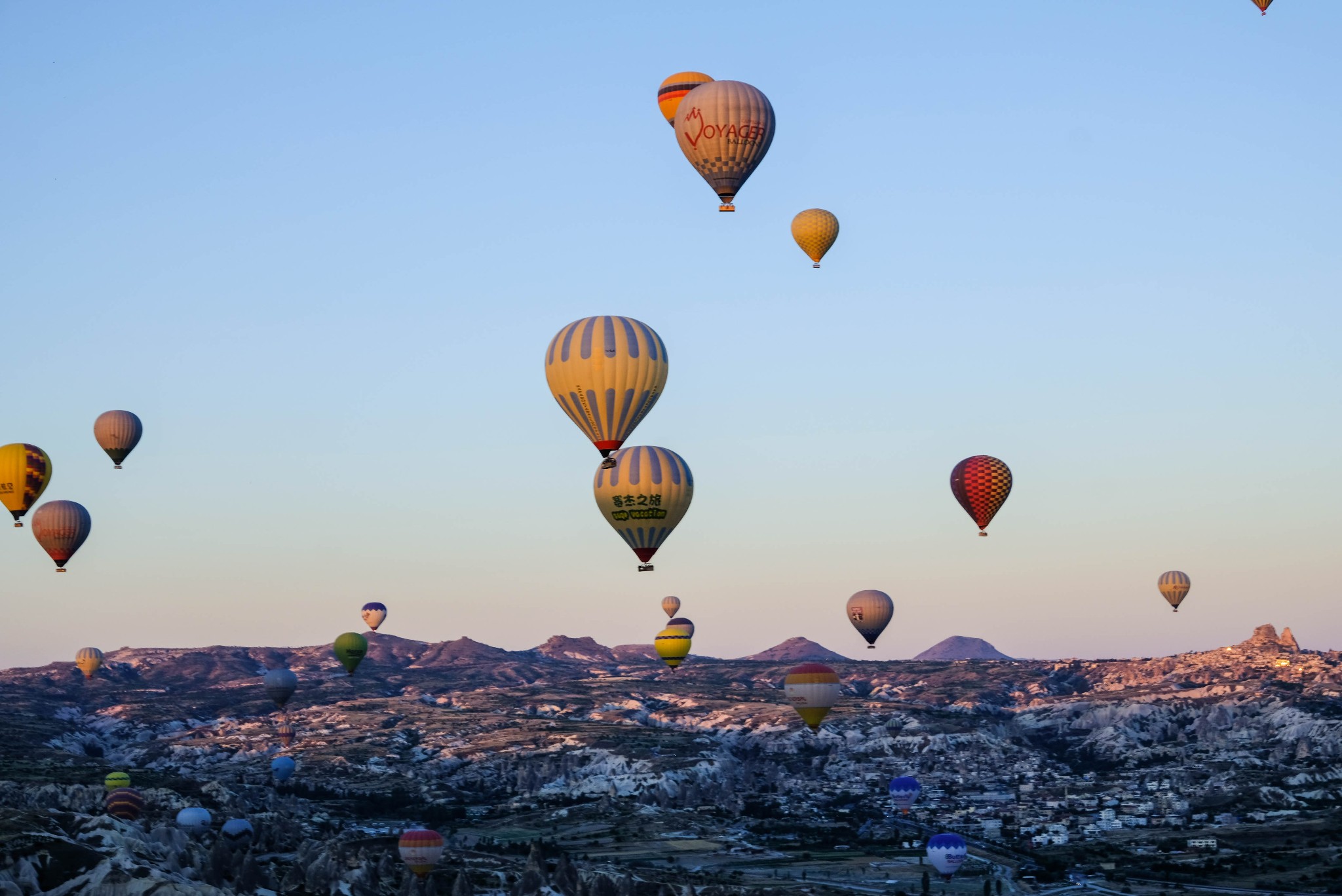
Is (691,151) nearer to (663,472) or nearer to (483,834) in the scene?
(663,472)

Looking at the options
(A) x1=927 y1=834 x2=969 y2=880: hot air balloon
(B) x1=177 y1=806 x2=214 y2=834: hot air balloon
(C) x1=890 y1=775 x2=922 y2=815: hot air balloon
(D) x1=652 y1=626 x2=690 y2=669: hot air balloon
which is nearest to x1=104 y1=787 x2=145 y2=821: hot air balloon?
(B) x1=177 y1=806 x2=214 y2=834: hot air balloon

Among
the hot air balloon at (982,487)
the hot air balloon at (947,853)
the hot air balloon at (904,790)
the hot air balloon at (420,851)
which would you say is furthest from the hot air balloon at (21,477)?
the hot air balloon at (904,790)

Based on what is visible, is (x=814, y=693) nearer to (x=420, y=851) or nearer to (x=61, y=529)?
(x=420, y=851)

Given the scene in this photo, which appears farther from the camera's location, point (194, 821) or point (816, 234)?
point (194, 821)

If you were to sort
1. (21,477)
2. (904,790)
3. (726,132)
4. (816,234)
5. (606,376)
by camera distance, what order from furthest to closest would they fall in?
(904,790), (21,477), (816,234), (726,132), (606,376)

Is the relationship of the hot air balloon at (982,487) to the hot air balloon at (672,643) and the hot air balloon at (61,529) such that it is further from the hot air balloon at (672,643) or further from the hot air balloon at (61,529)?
the hot air balloon at (61,529)

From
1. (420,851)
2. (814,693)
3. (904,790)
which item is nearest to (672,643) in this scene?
(814,693)
